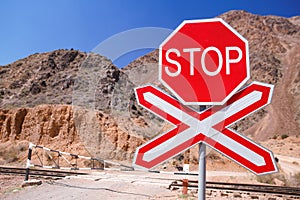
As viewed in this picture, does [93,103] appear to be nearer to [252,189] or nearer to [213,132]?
[252,189]

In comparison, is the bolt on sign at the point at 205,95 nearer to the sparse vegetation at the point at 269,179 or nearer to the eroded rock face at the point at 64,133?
the sparse vegetation at the point at 269,179

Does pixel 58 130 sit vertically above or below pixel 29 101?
below

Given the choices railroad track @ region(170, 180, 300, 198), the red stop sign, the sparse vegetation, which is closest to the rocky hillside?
the red stop sign

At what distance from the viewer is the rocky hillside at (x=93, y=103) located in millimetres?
20781

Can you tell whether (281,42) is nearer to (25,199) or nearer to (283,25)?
(283,25)

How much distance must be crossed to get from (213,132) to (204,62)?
392 mm

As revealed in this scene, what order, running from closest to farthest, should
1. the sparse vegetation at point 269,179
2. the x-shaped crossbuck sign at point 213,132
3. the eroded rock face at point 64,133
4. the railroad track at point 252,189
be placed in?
1. the x-shaped crossbuck sign at point 213,132
2. the railroad track at point 252,189
3. the sparse vegetation at point 269,179
4. the eroded rock face at point 64,133

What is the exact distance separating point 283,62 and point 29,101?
70238 mm

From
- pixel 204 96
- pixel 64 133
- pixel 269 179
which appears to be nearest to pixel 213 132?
pixel 204 96

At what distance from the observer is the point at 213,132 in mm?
1455

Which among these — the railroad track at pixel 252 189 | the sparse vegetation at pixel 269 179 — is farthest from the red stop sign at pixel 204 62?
the sparse vegetation at pixel 269 179

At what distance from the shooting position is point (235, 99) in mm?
1451

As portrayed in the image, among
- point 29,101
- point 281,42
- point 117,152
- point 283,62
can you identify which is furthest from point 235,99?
point 281,42

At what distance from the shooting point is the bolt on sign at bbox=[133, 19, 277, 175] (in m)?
1.42
